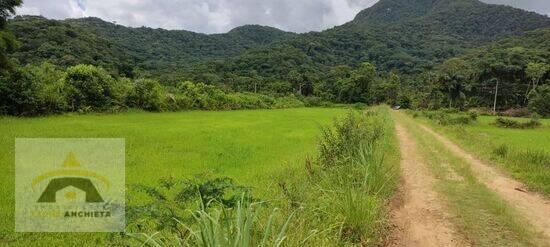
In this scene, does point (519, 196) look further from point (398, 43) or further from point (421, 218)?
point (398, 43)

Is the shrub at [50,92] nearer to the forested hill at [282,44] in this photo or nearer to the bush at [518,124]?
the forested hill at [282,44]

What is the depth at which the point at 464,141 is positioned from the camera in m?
19.2

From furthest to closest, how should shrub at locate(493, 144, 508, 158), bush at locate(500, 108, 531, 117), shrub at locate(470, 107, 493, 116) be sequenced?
shrub at locate(470, 107, 493, 116), bush at locate(500, 108, 531, 117), shrub at locate(493, 144, 508, 158)

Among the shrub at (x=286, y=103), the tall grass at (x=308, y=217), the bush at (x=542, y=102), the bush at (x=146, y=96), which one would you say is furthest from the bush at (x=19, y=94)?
the bush at (x=542, y=102)

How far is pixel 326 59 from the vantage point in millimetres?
118562

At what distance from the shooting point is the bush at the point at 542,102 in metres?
49.0

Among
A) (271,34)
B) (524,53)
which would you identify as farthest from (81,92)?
(271,34)

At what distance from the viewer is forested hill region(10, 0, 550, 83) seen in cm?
5569

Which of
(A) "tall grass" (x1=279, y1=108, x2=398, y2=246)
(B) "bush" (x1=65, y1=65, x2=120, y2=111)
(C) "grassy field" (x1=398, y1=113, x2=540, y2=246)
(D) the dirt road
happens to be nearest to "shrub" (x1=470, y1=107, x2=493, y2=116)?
(B) "bush" (x1=65, y1=65, x2=120, y2=111)

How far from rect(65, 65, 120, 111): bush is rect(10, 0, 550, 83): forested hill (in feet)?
61.0

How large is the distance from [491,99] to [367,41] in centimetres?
7143

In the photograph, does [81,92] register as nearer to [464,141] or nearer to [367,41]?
[464,141]

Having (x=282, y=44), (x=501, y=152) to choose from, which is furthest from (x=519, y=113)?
(x=282, y=44)

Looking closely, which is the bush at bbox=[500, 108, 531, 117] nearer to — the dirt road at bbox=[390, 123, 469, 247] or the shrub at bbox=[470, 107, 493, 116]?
the shrub at bbox=[470, 107, 493, 116]
